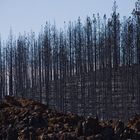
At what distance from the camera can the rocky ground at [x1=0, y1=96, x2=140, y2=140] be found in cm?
1448

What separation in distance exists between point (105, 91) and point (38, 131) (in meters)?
35.4

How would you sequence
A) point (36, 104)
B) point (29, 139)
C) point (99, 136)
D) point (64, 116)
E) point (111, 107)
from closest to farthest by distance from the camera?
point (99, 136) < point (29, 139) < point (64, 116) < point (36, 104) < point (111, 107)

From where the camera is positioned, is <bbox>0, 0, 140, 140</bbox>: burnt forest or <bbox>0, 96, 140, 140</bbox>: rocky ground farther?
<bbox>0, 0, 140, 140</bbox>: burnt forest

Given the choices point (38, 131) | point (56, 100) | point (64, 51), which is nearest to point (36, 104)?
point (38, 131)

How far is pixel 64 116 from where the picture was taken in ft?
55.7

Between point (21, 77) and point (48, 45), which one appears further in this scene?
point (21, 77)

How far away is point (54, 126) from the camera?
52.2ft

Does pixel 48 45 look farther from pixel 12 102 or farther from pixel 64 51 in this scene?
pixel 12 102

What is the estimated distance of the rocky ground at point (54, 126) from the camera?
14477 mm

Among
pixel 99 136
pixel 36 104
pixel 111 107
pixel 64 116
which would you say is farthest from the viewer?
pixel 111 107

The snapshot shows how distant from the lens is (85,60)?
6200cm

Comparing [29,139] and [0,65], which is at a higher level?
[0,65]

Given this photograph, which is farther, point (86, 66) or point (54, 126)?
point (86, 66)

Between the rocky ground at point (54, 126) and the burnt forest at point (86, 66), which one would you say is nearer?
the rocky ground at point (54, 126)
